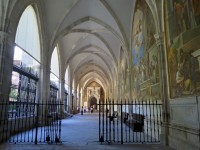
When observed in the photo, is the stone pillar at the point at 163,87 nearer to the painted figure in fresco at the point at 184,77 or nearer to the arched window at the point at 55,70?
the painted figure in fresco at the point at 184,77

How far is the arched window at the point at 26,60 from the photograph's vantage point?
1015cm

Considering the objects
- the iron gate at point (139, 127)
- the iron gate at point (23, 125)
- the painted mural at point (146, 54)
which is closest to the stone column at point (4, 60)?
the iron gate at point (23, 125)

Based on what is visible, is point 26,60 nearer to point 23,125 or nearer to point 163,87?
point 23,125

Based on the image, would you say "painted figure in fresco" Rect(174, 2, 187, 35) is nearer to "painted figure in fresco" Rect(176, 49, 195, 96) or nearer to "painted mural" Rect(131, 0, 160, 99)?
"painted figure in fresco" Rect(176, 49, 195, 96)

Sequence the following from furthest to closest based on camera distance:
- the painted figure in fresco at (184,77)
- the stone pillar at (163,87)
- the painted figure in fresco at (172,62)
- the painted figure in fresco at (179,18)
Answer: the stone pillar at (163,87)
the painted figure in fresco at (172,62)
the painted figure in fresco at (179,18)
the painted figure in fresco at (184,77)

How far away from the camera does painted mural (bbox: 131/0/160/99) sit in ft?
28.7

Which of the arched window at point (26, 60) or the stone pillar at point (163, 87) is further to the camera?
the arched window at point (26, 60)

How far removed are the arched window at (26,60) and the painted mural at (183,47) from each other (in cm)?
763

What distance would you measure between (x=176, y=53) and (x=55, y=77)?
15091mm

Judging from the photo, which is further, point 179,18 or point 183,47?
point 179,18

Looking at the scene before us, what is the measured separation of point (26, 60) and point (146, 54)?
23.3 ft

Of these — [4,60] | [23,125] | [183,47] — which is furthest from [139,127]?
[4,60]

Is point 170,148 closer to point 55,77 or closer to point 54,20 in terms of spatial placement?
point 54,20

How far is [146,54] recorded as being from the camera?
33.3ft
